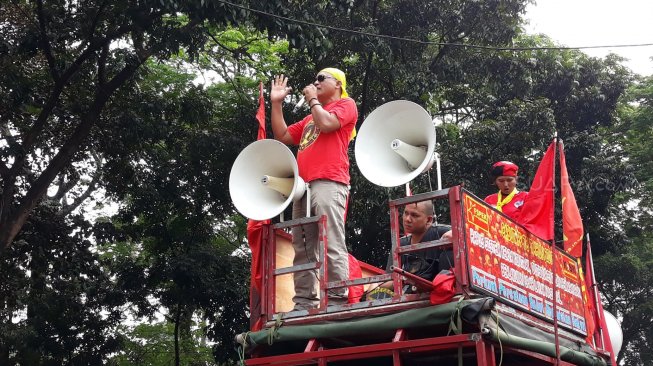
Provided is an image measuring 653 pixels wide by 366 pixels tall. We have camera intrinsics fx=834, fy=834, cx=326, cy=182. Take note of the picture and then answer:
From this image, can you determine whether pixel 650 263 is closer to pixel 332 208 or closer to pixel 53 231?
pixel 53 231

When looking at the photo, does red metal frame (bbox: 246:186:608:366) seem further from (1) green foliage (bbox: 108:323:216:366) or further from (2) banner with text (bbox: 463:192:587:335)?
(1) green foliage (bbox: 108:323:216:366)

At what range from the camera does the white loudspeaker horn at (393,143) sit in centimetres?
642

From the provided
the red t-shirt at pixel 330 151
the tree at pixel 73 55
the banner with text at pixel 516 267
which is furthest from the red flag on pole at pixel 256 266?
the tree at pixel 73 55

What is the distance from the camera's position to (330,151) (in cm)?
685

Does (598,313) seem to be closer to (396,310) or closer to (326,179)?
(396,310)

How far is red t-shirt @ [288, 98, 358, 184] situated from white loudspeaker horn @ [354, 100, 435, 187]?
0.27m

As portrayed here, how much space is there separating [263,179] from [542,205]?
224 cm

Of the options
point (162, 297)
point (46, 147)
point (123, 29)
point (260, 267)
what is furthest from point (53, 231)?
point (260, 267)

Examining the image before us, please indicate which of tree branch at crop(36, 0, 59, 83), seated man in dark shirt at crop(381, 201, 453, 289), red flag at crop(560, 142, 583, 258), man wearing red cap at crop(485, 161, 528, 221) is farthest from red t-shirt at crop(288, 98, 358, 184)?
tree branch at crop(36, 0, 59, 83)

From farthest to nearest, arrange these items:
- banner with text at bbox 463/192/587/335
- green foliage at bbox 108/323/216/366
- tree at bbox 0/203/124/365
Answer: green foliage at bbox 108/323/216/366 < tree at bbox 0/203/124/365 < banner with text at bbox 463/192/587/335

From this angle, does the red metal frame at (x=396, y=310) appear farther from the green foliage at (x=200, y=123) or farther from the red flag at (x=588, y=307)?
the green foliage at (x=200, y=123)

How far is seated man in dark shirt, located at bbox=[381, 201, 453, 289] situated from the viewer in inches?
231

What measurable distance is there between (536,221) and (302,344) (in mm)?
2090

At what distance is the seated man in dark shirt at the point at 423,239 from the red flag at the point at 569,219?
1.42 metres
